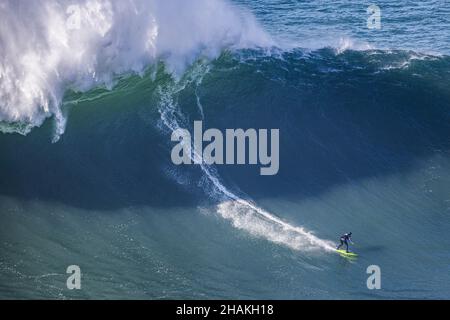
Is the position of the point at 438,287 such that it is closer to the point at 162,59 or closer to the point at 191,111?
the point at 191,111

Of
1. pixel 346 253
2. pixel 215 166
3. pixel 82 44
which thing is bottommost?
pixel 346 253

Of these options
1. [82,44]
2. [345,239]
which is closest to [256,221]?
[345,239]

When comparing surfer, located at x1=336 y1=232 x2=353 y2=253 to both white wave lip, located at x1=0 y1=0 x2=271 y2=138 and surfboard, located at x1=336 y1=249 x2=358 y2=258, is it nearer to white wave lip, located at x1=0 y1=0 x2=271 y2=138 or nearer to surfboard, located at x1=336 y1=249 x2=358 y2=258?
surfboard, located at x1=336 y1=249 x2=358 y2=258

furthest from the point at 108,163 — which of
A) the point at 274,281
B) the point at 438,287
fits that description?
the point at 438,287

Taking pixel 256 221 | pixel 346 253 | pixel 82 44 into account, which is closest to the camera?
pixel 346 253

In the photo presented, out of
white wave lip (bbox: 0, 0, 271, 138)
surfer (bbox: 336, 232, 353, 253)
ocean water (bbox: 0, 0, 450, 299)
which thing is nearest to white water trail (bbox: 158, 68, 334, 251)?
ocean water (bbox: 0, 0, 450, 299)

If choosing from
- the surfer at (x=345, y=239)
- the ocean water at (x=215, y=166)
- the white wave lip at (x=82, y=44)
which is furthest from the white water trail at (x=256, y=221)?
the white wave lip at (x=82, y=44)

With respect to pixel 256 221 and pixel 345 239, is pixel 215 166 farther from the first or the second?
pixel 345 239
